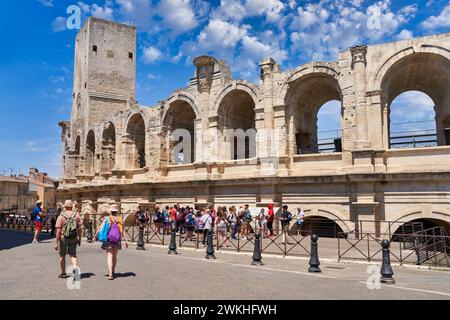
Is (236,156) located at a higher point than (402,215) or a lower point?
higher

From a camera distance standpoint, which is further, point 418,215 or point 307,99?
point 307,99

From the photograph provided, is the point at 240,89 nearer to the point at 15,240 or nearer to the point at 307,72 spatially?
the point at 307,72

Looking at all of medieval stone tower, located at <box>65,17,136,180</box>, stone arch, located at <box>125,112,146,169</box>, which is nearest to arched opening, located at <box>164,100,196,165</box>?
stone arch, located at <box>125,112,146,169</box>

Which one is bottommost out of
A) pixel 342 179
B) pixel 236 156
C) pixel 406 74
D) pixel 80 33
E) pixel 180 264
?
pixel 180 264

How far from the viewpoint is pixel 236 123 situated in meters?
21.4

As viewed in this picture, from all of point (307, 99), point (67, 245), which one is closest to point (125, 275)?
point (67, 245)

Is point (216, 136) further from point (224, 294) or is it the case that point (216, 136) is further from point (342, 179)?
point (224, 294)

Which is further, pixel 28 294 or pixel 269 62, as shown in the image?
pixel 269 62

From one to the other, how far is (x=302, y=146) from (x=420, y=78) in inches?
241

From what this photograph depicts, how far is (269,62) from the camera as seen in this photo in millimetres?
18188

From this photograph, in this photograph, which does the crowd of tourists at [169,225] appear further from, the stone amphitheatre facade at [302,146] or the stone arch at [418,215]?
the stone arch at [418,215]

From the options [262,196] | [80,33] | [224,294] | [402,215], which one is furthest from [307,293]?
[80,33]

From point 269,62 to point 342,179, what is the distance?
21.1 ft
